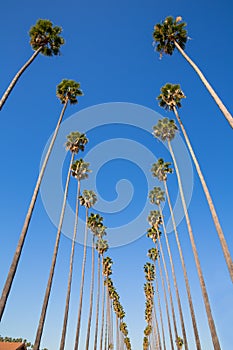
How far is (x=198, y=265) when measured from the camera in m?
22.4

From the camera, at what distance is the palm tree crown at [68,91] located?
94.4 ft

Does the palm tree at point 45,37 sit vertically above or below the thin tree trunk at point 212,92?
above

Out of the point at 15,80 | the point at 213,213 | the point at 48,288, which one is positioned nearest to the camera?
the point at 15,80

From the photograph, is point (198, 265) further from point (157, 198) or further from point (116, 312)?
point (116, 312)

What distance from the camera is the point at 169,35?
70.9 ft

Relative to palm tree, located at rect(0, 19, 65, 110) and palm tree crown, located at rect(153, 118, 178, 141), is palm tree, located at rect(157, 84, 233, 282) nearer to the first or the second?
palm tree crown, located at rect(153, 118, 178, 141)

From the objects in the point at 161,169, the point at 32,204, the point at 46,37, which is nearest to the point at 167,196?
the point at 161,169

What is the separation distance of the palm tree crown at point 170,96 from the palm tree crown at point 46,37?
41.9 feet

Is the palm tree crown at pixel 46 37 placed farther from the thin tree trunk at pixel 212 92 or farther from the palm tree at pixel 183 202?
the palm tree at pixel 183 202

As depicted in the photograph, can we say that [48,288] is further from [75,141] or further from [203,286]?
[75,141]

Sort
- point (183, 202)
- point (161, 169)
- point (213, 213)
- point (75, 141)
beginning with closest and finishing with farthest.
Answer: point (213, 213) < point (183, 202) < point (75, 141) < point (161, 169)

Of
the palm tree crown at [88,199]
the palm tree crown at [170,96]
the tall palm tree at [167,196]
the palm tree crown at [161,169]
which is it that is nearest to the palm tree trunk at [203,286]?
the tall palm tree at [167,196]

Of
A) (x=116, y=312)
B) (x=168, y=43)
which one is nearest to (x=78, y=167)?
(x=168, y=43)

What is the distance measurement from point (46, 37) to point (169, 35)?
1033 centimetres
